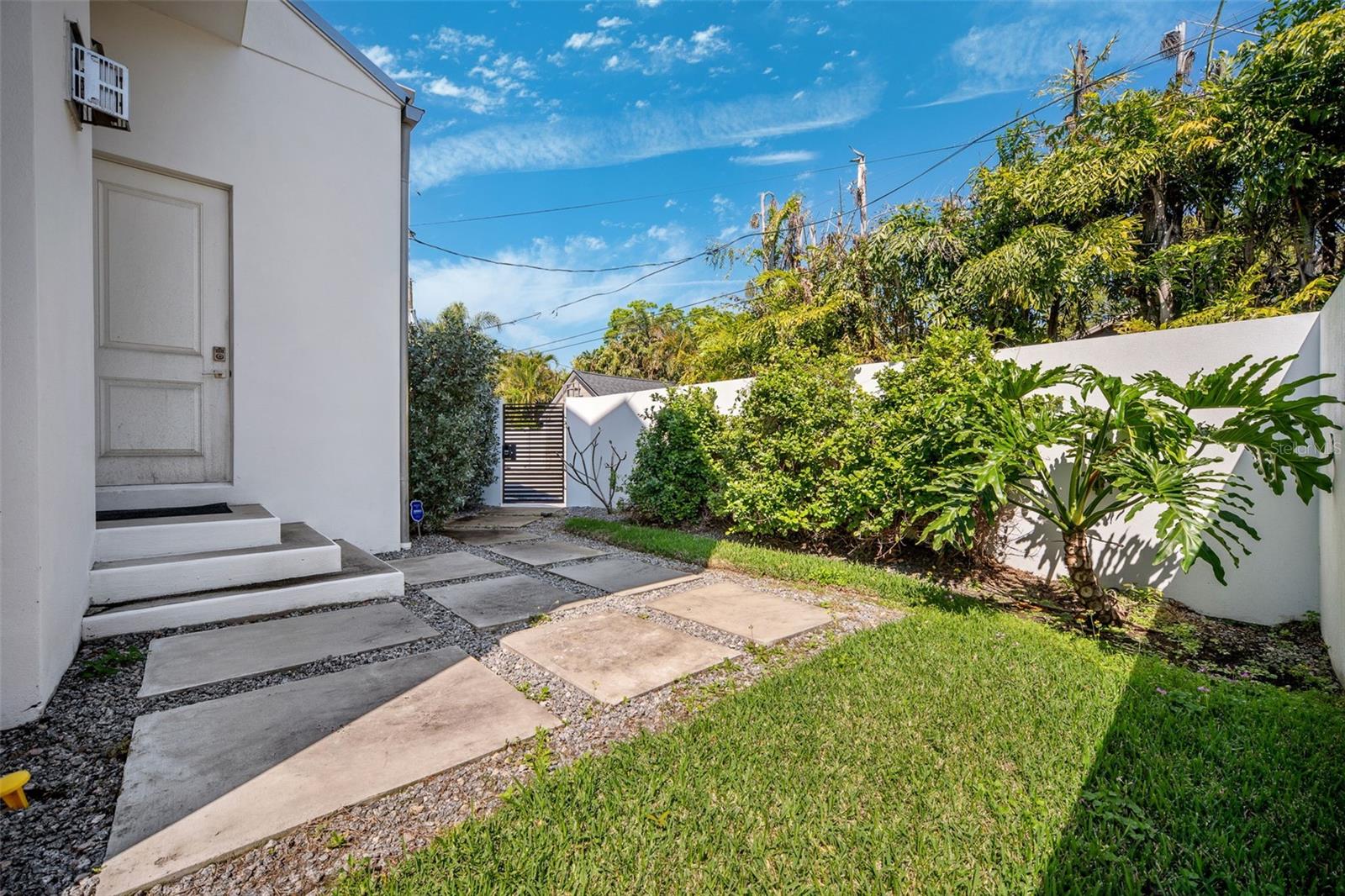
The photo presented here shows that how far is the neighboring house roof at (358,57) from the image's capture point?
463 centimetres

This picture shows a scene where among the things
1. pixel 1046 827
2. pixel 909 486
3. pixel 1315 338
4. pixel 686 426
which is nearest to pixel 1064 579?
pixel 909 486

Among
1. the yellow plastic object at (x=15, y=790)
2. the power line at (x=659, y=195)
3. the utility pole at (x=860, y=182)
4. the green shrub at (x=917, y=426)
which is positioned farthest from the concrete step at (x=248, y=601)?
the utility pole at (x=860, y=182)

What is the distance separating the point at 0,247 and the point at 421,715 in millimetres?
2150

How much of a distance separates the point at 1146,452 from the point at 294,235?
6.15 metres

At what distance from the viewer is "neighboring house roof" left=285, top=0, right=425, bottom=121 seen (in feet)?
15.2

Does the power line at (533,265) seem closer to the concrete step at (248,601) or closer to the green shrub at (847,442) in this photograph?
the green shrub at (847,442)

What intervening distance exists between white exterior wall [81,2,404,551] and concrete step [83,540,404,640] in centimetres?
117

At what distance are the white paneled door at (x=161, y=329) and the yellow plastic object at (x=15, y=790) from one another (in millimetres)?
3065

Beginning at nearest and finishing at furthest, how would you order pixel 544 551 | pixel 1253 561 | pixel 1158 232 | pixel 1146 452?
pixel 1146 452 < pixel 1253 561 < pixel 544 551 < pixel 1158 232

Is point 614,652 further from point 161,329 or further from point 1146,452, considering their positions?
point 161,329

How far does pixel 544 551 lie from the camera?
5328mm

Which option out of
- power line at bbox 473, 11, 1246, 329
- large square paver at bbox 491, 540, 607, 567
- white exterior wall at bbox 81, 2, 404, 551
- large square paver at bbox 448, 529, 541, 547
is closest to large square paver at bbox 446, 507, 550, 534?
large square paver at bbox 448, 529, 541, 547

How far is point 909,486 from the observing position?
4.09 meters

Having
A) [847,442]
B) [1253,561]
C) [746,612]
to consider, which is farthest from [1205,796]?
[847,442]
